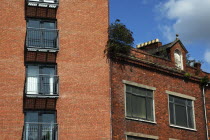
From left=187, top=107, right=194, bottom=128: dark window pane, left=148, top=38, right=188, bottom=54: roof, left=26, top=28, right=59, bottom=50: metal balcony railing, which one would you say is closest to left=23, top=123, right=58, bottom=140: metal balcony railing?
left=26, top=28, right=59, bottom=50: metal balcony railing

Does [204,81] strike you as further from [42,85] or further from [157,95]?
[42,85]

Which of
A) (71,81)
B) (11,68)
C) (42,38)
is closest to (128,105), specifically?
(71,81)

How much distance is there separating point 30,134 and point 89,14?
28.8ft

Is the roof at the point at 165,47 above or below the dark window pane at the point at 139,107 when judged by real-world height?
above

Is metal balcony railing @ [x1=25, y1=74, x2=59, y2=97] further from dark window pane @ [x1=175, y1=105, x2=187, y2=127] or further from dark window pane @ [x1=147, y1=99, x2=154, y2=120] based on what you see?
dark window pane @ [x1=175, y1=105, x2=187, y2=127]

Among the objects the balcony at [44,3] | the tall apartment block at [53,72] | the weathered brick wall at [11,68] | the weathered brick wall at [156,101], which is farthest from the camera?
the weathered brick wall at [156,101]

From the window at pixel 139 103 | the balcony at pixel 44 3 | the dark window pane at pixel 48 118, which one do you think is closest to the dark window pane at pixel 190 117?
the window at pixel 139 103

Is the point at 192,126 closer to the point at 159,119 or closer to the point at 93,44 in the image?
the point at 159,119

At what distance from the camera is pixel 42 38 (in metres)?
28.7

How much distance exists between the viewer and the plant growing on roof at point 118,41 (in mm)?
30016

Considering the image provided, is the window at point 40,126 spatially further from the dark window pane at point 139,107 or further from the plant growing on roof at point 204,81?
the plant growing on roof at point 204,81

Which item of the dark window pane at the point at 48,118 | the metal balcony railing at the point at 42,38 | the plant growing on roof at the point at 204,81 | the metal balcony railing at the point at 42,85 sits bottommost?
the dark window pane at the point at 48,118

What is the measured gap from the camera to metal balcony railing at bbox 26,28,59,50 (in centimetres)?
2836

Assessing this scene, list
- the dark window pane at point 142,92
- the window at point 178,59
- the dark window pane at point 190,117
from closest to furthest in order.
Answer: the dark window pane at point 142,92 → the dark window pane at point 190,117 → the window at point 178,59
